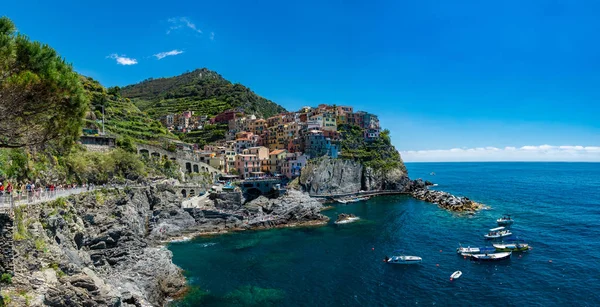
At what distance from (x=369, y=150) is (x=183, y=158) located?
61.3m

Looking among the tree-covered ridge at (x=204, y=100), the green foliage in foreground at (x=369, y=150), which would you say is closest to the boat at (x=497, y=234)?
the green foliage in foreground at (x=369, y=150)

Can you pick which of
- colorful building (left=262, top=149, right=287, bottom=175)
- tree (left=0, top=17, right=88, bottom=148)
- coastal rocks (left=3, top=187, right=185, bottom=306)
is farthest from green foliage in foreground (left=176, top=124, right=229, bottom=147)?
tree (left=0, top=17, right=88, bottom=148)

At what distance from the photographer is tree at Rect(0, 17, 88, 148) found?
514 inches

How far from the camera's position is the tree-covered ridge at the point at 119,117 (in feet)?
261

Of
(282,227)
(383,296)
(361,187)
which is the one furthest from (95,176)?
(361,187)

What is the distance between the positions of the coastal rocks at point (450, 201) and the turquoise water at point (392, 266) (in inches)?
261

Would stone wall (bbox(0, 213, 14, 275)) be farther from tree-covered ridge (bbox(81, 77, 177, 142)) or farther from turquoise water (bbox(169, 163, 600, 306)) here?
A: tree-covered ridge (bbox(81, 77, 177, 142))

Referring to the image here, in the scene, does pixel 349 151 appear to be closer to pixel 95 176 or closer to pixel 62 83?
pixel 95 176

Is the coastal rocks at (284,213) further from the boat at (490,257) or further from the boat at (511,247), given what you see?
the boat at (511,247)

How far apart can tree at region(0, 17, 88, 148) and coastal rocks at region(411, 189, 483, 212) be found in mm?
72745

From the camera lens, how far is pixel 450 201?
7575 cm

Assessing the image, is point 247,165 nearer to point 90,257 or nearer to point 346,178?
point 346,178

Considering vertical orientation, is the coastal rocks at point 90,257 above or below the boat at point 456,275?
above

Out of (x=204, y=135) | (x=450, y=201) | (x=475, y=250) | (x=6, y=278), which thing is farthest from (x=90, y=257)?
(x=204, y=135)
